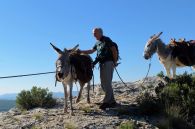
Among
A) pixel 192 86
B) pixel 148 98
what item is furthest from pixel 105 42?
pixel 192 86

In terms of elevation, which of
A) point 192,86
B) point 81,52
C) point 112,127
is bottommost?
point 112,127

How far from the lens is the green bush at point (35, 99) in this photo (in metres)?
19.2

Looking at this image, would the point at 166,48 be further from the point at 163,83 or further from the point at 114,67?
the point at 114,67

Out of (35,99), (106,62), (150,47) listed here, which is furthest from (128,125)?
(35,99)

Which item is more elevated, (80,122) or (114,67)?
(114,67)

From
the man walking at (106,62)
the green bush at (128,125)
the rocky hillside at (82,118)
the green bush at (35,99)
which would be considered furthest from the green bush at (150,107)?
the green bush at (35,99)

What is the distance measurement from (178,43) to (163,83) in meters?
2.30

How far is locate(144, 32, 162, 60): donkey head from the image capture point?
61.2 ft

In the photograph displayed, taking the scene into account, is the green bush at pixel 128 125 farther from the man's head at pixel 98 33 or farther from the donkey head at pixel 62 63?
the man's head at pixel 98 33

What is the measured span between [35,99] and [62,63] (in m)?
4.07

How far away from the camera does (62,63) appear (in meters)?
15.8

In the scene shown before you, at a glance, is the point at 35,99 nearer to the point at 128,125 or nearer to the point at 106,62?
the point at 106,62

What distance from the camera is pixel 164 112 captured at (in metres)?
15.5

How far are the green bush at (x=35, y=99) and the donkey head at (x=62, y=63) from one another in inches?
125
